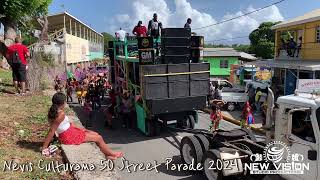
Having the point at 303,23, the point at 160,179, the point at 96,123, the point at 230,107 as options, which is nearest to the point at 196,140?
the point at 160,179

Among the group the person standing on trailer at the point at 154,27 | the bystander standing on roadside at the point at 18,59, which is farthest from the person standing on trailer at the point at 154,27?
the bystander standing on roadside at the point at 18,59

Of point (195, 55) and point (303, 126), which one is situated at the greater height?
point (195, 55)

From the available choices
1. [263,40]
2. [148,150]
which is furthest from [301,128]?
[263,40]

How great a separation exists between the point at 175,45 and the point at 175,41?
5.2 inches

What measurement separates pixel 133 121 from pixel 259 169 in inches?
287

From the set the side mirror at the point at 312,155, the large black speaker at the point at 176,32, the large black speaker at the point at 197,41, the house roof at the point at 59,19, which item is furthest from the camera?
the house roof at the point at 59,19

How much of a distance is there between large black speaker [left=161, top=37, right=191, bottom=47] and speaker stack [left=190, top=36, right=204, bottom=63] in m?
0.57

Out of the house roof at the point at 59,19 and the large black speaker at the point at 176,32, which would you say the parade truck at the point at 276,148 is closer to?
the large black speaker at the point at 176,32

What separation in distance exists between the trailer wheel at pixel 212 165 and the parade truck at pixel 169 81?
396 cm

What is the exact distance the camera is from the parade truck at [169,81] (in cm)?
1080

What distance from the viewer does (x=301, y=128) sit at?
18.9 feet

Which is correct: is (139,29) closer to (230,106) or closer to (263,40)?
(230,106)

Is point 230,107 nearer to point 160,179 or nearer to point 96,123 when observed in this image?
point 96,123

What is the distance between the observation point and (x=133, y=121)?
13.2m
